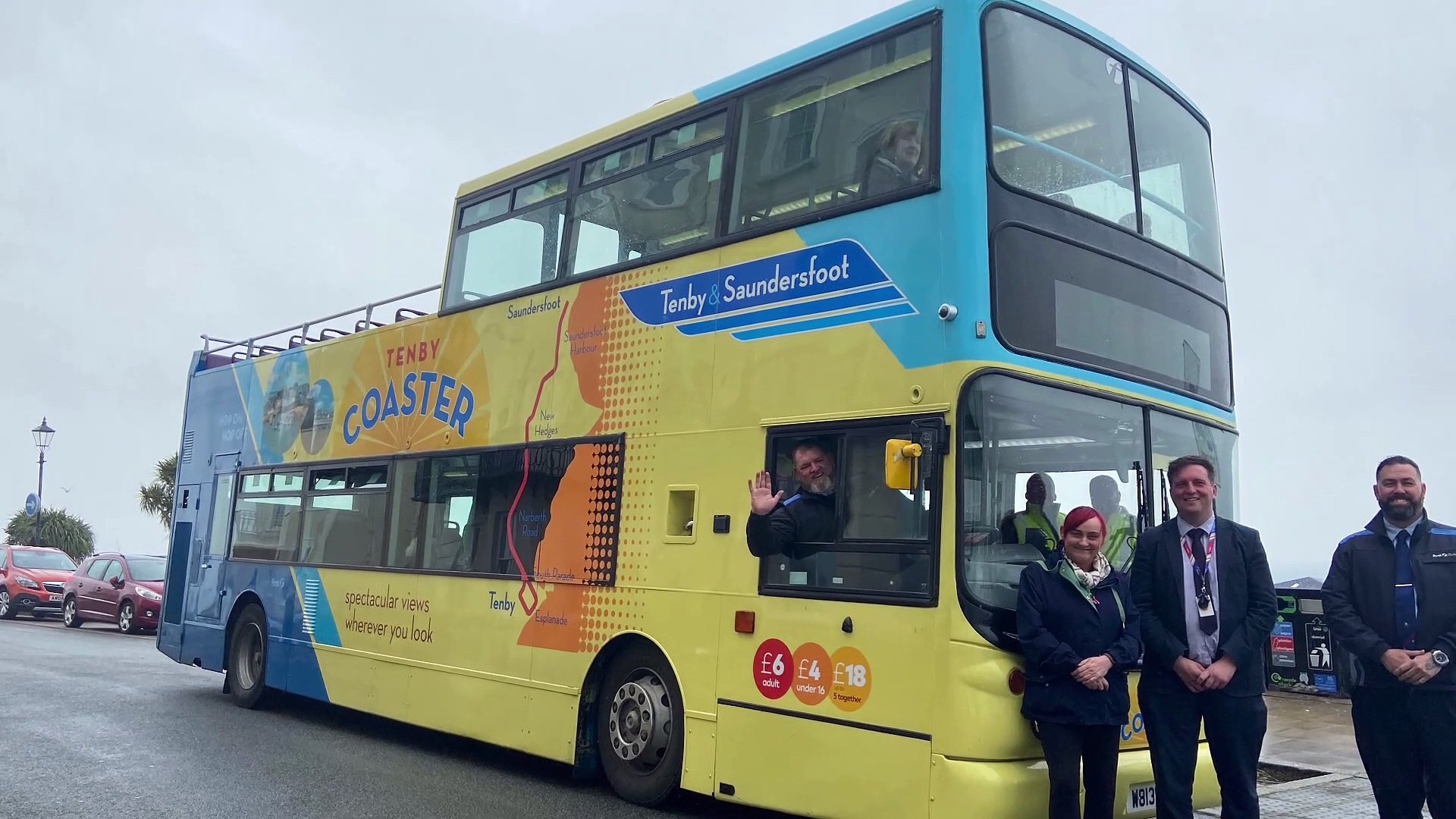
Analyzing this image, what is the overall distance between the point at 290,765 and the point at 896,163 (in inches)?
243

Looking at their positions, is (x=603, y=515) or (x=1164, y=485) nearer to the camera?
(x=1164, y=485)

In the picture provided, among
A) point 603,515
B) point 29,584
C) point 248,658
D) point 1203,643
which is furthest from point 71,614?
point 1203,643

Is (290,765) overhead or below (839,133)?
below

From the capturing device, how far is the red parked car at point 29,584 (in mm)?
27047

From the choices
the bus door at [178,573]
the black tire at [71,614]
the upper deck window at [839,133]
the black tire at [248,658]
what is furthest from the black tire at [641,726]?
the black tire at [71,614]

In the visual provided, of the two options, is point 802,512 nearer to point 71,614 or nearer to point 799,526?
point 799,526

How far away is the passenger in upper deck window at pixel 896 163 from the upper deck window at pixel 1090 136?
43cm

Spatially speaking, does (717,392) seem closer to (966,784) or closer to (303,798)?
(966,784)

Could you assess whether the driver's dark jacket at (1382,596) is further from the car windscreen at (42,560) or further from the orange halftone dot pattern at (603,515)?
the car windscreen at (42,560)

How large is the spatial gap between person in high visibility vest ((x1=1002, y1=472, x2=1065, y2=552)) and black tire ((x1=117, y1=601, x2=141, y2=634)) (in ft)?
72.7

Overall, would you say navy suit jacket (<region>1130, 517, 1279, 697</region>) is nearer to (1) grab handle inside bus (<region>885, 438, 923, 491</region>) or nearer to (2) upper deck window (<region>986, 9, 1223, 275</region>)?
(1) grab handle inside bus (<region>885, 438, 923, 491</region>)

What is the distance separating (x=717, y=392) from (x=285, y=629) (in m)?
6.52

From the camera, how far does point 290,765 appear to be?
28.0ft

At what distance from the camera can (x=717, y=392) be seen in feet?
23.5
